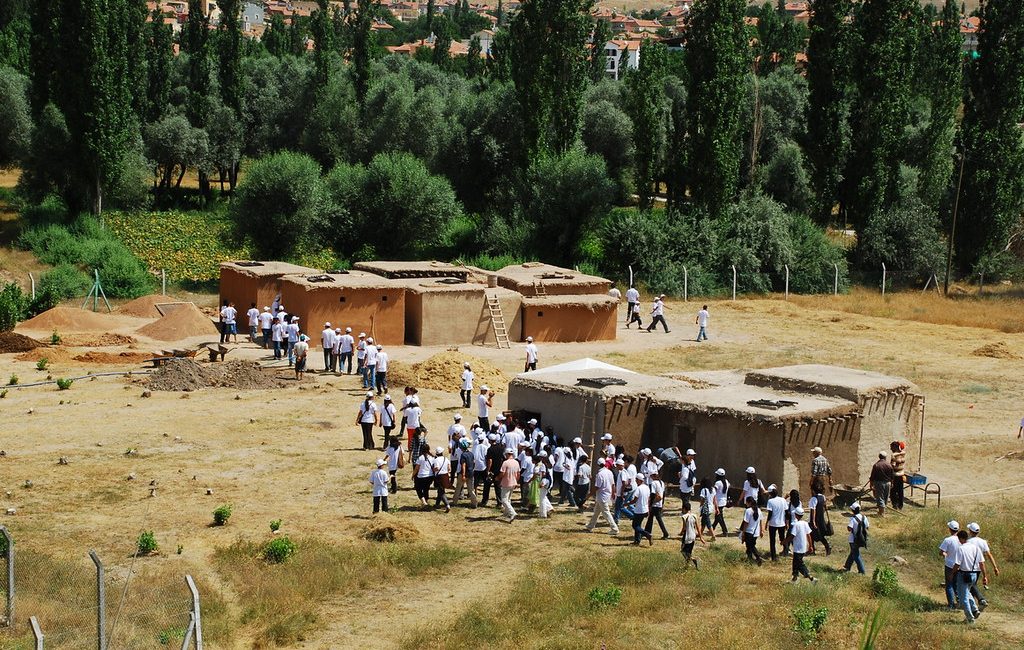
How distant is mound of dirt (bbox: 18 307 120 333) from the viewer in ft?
126

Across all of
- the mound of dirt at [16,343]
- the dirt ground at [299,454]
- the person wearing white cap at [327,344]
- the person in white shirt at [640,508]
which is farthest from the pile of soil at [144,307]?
the person in white shirt at [640,508]

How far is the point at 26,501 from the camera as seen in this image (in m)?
20.9

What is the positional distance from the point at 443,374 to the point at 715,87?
23.5m

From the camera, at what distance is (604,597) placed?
54.3ft

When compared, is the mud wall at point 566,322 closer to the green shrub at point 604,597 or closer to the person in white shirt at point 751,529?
the person in white shirt at point 751,529

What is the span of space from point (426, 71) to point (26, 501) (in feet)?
206

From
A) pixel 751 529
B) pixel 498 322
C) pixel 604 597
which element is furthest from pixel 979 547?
pixel 498 322

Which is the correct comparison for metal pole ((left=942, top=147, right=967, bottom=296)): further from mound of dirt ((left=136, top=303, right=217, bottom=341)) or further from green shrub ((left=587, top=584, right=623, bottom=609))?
green shrub ((left=587, top=584, right=623, bottom=609))

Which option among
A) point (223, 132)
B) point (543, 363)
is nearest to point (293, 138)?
point (223, 132)

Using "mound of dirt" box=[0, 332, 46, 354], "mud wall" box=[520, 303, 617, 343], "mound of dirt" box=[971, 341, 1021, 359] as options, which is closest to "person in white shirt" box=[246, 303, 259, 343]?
"mound of dirt" box=[0, 332, 46, 354]

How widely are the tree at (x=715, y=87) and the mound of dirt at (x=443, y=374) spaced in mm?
21971

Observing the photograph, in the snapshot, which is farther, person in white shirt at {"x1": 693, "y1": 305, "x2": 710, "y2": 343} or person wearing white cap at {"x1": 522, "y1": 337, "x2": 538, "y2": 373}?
person in white shirt at {"x1": 693, "y1": 305, "x2": 710, "y2": 343}

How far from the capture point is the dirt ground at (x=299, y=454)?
62.1 feet

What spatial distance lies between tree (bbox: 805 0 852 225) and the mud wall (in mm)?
18953
